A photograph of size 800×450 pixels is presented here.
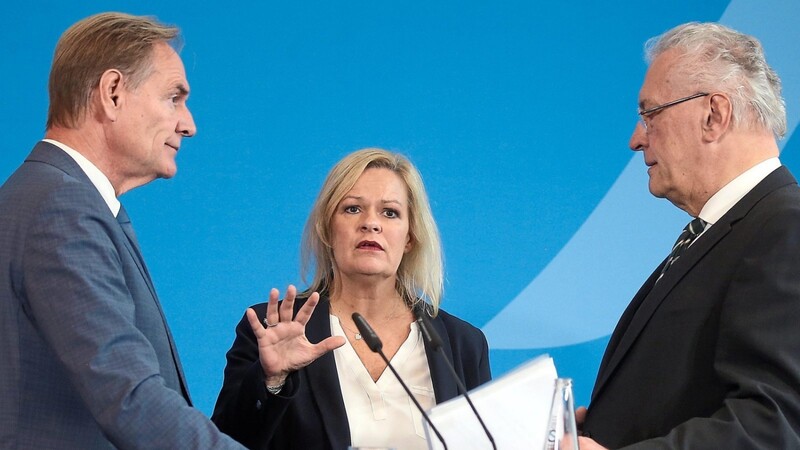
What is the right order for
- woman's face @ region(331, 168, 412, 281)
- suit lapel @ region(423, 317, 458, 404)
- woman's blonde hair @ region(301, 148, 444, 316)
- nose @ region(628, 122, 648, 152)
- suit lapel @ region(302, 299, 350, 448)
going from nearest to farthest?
nose @ region(628, 122, 648, 152) → suit lapel @ region(302, 299, 350, 448) → suit lapel @ region(423, 317, 458, 404) → woman's face @ region(331, 168, 412, 281) → woman's blonde hair @ region(301, 148, 444, 316)

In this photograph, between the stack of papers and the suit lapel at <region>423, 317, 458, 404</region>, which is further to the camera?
the suit lapel at <region>423, 317, 458, 404</region>

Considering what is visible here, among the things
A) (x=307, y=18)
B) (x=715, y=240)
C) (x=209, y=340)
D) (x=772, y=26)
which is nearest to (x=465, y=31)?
(x=307, y=18)

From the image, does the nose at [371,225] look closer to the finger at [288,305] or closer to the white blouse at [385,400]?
the white blouse at [385,400]

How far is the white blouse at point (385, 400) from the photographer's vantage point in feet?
8.80

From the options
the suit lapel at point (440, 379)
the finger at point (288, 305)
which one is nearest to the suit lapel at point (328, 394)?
the suit lapel at point (440, 379)

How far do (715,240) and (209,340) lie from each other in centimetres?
194

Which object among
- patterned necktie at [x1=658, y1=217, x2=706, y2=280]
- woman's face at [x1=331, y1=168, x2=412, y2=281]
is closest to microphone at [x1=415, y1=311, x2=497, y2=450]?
patterned necktie at [x1=658, y1=217, x2=706, y2=280]

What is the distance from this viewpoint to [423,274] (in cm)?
315

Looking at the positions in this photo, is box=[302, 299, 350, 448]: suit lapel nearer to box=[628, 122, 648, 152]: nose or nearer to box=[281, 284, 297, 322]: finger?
box=[281, 284, 297, 322]: finger

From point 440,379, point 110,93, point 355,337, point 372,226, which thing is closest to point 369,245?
point 372,226

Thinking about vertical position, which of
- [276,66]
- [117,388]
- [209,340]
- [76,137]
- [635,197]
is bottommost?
[117,388]

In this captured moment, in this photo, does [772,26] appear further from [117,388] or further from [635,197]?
[117,388]

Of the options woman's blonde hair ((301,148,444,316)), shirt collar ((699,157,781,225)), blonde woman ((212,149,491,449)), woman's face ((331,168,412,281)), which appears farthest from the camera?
woman's blonde hair ((301,148,444,316))

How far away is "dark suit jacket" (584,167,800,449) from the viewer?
188 centimetres
